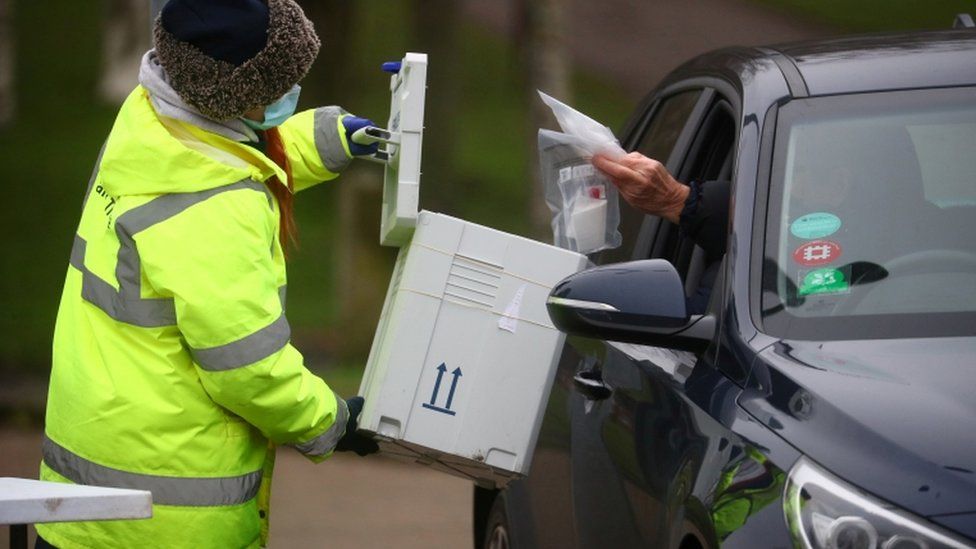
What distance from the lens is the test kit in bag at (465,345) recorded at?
454 cm

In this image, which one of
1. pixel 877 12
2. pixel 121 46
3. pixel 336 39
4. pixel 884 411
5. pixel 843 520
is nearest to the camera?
pixel 843 520

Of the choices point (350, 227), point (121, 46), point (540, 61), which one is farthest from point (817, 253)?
point (121, 46)

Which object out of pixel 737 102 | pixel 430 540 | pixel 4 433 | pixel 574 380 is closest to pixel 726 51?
pixel 737 102

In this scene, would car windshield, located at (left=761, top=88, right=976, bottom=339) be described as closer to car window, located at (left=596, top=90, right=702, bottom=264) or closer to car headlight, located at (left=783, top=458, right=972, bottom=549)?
car headlight, located at (left=783, top=458, right=972, bottom=549)

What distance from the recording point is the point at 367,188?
10266 mm

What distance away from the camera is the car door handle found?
4324 mm

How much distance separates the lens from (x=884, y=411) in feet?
10.7

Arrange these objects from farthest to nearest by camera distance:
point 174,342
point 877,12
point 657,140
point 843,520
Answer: point 877,12, point 657,140, point 174,342, point 843,520

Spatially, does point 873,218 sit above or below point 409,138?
above

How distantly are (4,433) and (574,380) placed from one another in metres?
5.34

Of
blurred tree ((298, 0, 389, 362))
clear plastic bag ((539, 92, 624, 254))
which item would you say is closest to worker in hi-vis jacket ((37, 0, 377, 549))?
clear plastic bag ((539, 92, 624, 254))

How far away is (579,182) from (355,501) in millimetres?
3699

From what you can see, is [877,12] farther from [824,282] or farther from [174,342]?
[174,342]

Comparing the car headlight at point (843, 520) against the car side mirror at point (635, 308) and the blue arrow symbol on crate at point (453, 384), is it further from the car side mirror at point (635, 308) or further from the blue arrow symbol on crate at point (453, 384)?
the blue arrow symbol on crate at point (453, 384)
